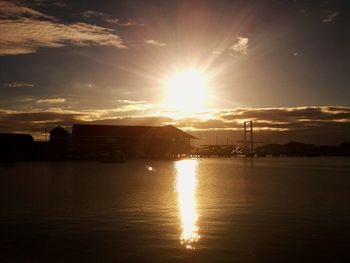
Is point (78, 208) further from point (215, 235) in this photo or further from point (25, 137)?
point (25, 137)

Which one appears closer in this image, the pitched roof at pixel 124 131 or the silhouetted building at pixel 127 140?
the silhouetted building at pixel 127 140

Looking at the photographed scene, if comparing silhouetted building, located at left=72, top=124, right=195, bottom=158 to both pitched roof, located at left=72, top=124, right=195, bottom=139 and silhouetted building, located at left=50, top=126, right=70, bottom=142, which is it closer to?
pitched roof, located at left=72, top=124, right=195, bottom=139

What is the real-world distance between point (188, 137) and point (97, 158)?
1487 inches

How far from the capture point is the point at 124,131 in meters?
116

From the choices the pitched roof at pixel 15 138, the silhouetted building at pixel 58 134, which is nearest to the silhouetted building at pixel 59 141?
the silhouetted building at pixel 58 134

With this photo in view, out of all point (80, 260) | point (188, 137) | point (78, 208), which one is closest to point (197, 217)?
point (78, 208)

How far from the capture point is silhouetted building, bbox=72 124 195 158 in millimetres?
108981

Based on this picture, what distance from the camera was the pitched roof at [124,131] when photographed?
109875 mm

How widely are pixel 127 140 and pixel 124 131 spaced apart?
9.52 ft

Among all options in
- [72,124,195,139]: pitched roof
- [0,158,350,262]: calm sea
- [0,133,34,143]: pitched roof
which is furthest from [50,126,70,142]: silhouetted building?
[0,158,350,262]: calm sea

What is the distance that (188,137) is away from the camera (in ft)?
439

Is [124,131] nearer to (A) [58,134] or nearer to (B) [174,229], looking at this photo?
(A) [58,134]

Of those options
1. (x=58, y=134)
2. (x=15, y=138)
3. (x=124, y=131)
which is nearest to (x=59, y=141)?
(x=58, y=134)

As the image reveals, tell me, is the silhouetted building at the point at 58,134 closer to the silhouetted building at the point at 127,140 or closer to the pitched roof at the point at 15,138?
the silhouetted building at the point at 127,140
